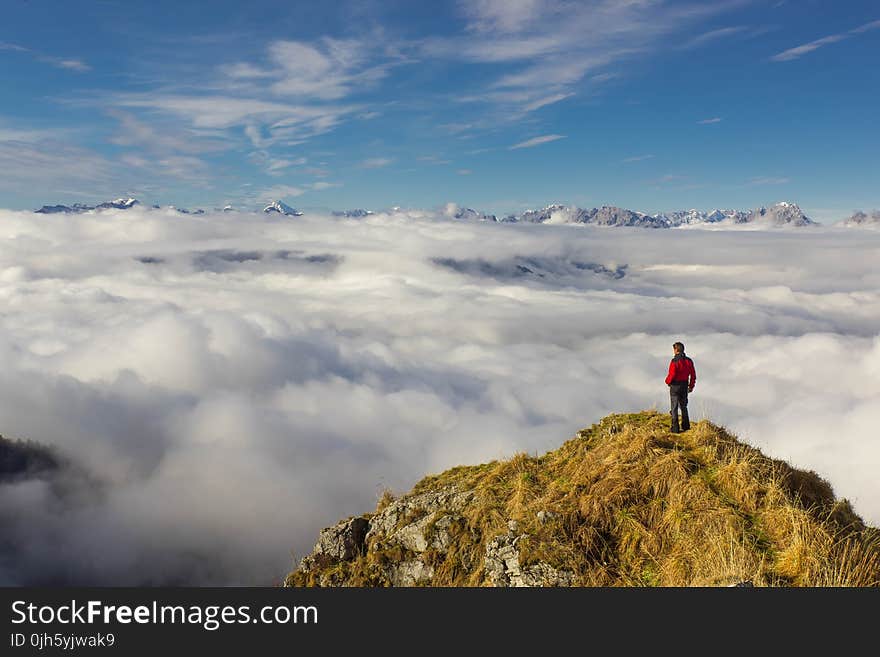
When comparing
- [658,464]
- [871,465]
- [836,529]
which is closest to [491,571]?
[658,464]

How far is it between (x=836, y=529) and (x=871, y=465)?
26041 centimetres

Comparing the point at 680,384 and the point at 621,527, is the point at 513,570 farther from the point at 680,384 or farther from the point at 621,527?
the point at 680,384

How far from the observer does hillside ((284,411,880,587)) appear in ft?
32.7

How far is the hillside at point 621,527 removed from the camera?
998 centimetres

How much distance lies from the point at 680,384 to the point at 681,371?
18.6 inches

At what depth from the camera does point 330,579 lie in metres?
15.0

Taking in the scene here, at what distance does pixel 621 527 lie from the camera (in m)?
12.5

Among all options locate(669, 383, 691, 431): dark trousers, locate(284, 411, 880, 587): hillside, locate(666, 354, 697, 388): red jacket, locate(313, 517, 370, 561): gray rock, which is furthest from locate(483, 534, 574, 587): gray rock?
locate(666, 354, 697, 388): red jacket

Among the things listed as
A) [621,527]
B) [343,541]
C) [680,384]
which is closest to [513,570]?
[621,527]

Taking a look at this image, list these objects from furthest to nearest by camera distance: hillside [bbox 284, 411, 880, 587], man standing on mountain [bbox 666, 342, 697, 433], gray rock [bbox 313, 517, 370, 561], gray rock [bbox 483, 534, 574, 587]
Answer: man standing on mountain [bbox 666, 342, 697, 433] → gray rock [bbox 313, 517, 370, 561] → gray rock [bbox 483, 534, 574, 587] → hillside [bbox 284, 411, 880, 587]

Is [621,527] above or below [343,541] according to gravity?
below

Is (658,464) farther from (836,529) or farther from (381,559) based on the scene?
(381,559)

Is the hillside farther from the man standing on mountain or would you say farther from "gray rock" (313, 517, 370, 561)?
the man standing on mountain

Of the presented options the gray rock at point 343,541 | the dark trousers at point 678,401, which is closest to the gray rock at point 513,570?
the gray rock at point 343,541
